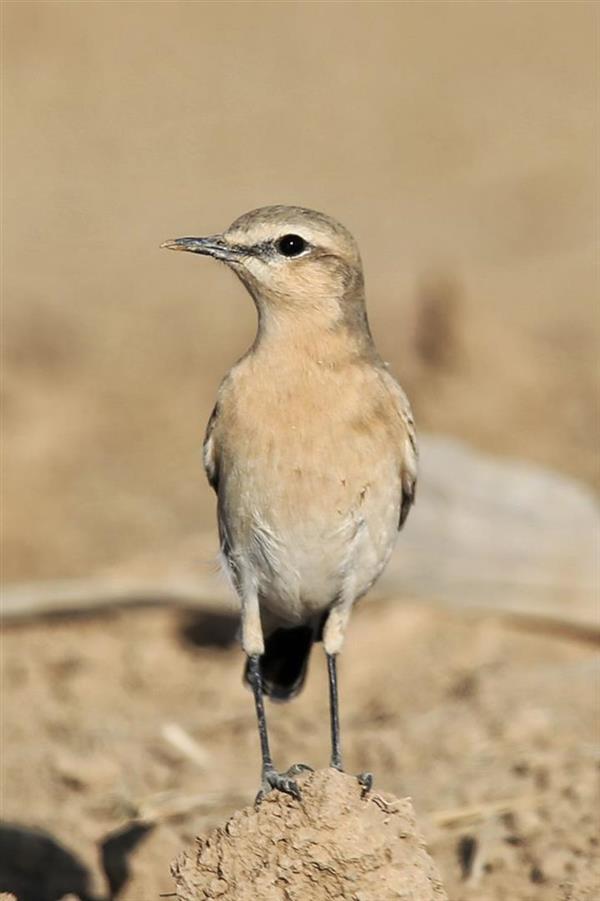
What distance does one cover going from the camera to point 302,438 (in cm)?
768

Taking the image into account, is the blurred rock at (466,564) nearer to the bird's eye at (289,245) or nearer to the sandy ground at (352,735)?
the sandy ground at (352,735)

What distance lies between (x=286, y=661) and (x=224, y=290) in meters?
11.1

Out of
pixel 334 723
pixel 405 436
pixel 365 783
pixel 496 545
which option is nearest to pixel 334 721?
pixel 334 723

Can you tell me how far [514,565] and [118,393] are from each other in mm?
5480

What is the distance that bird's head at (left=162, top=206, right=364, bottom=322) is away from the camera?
7.91m

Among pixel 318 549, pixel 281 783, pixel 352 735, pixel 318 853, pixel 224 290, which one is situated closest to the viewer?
pixel 318 853

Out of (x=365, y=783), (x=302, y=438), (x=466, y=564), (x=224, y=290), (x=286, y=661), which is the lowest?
(x=365, y=783)

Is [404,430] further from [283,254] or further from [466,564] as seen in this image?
[466,564]

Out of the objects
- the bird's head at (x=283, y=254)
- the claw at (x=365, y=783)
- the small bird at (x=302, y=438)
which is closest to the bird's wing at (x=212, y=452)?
the small bird at (x=302, y=438)

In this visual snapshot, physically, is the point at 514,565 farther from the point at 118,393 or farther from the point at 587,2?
the point at 587,2

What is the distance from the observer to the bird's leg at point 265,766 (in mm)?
7014

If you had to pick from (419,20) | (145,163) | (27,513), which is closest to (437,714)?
(27,513)

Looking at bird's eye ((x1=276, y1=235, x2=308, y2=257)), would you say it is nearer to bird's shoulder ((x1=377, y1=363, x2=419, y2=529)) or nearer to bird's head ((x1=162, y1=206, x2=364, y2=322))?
bird's head ((x1=162, y1=206, x2=364, y2=322))

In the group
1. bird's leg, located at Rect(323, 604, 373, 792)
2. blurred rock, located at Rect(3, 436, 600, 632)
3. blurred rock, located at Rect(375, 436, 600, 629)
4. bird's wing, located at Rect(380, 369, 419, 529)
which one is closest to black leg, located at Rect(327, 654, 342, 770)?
bird's leg, located at Rect(323, 604, 373, 792)
